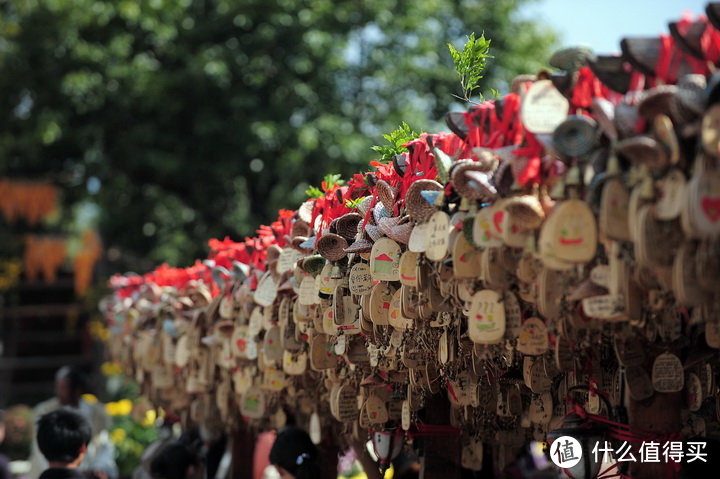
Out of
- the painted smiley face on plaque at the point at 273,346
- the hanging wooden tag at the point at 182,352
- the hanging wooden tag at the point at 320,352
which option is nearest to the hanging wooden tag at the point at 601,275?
the hanging wooden tag at the point at 320,352

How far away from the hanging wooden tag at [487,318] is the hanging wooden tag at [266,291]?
1.41 m

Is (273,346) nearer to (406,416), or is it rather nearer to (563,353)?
(406,416)

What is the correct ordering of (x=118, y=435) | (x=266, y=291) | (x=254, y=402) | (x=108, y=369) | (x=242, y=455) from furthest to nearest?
(x=108, y=369) → (x=118, y=435) → (x=242, y=455) → (x=254, y=402) → (x=266, y=291)

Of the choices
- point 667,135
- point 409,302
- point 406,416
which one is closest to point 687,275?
point 667,135

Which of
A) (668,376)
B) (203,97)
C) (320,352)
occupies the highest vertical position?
(203,97)

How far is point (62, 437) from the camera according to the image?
3582 millimetres

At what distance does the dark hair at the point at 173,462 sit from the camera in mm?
4812

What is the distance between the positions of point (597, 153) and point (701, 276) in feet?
1.08

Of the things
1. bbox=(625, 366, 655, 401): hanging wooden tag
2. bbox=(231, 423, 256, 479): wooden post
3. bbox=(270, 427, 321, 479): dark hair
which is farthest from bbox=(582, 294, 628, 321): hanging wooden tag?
bbox=(231, 423, 256, 479): wooden post

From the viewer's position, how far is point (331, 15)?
1166 cm

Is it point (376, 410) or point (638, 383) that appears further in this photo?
point (376, 410)

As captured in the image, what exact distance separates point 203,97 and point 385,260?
9.01 meters

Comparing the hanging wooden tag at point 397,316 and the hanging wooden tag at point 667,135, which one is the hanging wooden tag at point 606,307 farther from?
the hanging wooden tag at point 397,316

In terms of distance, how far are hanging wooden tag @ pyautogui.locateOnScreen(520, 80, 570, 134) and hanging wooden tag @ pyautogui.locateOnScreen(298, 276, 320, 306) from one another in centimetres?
126
